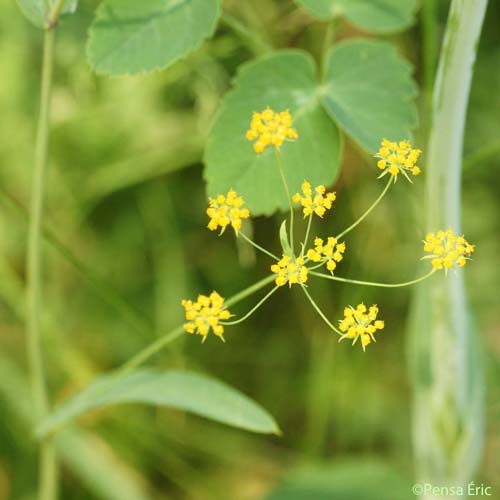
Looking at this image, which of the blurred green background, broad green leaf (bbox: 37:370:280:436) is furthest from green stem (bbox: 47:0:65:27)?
the blurred green background

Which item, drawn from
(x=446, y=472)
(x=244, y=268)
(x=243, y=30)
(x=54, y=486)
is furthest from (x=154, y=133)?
(x=446, y=472)

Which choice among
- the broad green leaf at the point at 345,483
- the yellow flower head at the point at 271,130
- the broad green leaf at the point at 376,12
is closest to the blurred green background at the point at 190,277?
the broad green leaf at the point at 345,483

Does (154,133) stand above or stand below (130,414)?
above

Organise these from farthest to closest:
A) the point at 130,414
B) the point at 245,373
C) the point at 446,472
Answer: the point at 245,373, the point at 130,414, the point at 446,472

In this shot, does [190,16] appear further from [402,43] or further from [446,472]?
[402,43]

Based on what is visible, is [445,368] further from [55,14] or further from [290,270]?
[55,14]

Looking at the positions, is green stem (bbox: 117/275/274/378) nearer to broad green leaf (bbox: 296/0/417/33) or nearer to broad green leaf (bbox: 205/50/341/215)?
broad green leaf (bbox: 205/50/341/215)
